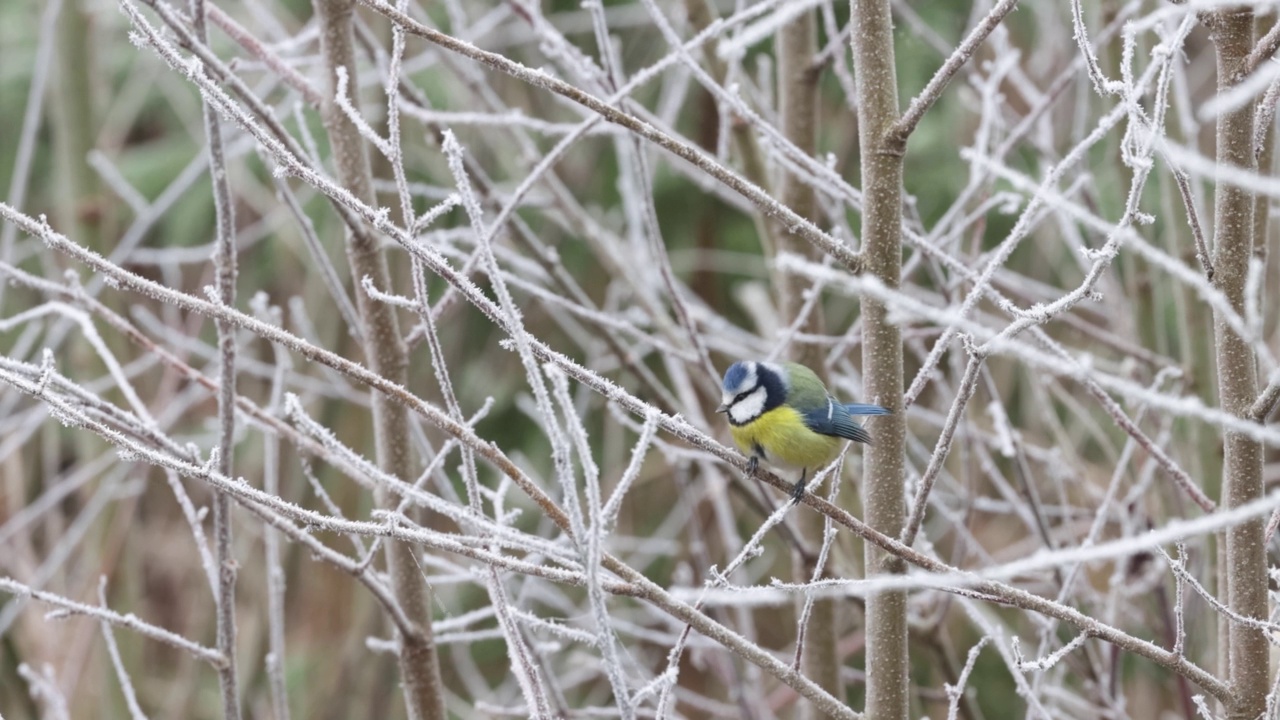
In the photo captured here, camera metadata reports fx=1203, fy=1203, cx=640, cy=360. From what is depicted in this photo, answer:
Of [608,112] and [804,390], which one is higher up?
[804,390]

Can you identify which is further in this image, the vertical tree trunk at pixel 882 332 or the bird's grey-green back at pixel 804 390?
the bird's grey-green back at pixel 804 390

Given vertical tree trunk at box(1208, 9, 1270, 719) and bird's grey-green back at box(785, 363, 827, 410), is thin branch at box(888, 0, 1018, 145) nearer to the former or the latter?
vertical tree trunk at box(1208, 9, 1270, 719)

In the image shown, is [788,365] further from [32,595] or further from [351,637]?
[351,637]

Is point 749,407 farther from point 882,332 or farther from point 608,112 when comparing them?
point 608,112

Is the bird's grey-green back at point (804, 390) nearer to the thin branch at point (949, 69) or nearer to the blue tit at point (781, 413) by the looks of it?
the blue tit at point (781, 413)

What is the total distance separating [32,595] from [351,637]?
2.81 m

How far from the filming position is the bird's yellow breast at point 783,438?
2.23 meters

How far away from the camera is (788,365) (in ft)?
7.50

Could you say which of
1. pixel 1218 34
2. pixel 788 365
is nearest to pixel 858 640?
pixel 788 365

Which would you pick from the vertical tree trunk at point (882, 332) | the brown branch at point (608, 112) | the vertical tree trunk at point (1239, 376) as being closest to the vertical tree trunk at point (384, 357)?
the brown branch at point (608, 112)

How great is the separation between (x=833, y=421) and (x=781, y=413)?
120 mm

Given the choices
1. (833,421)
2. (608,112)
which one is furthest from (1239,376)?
(833,421)

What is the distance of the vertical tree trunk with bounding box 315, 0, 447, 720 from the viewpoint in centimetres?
178

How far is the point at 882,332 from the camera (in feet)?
4.62
